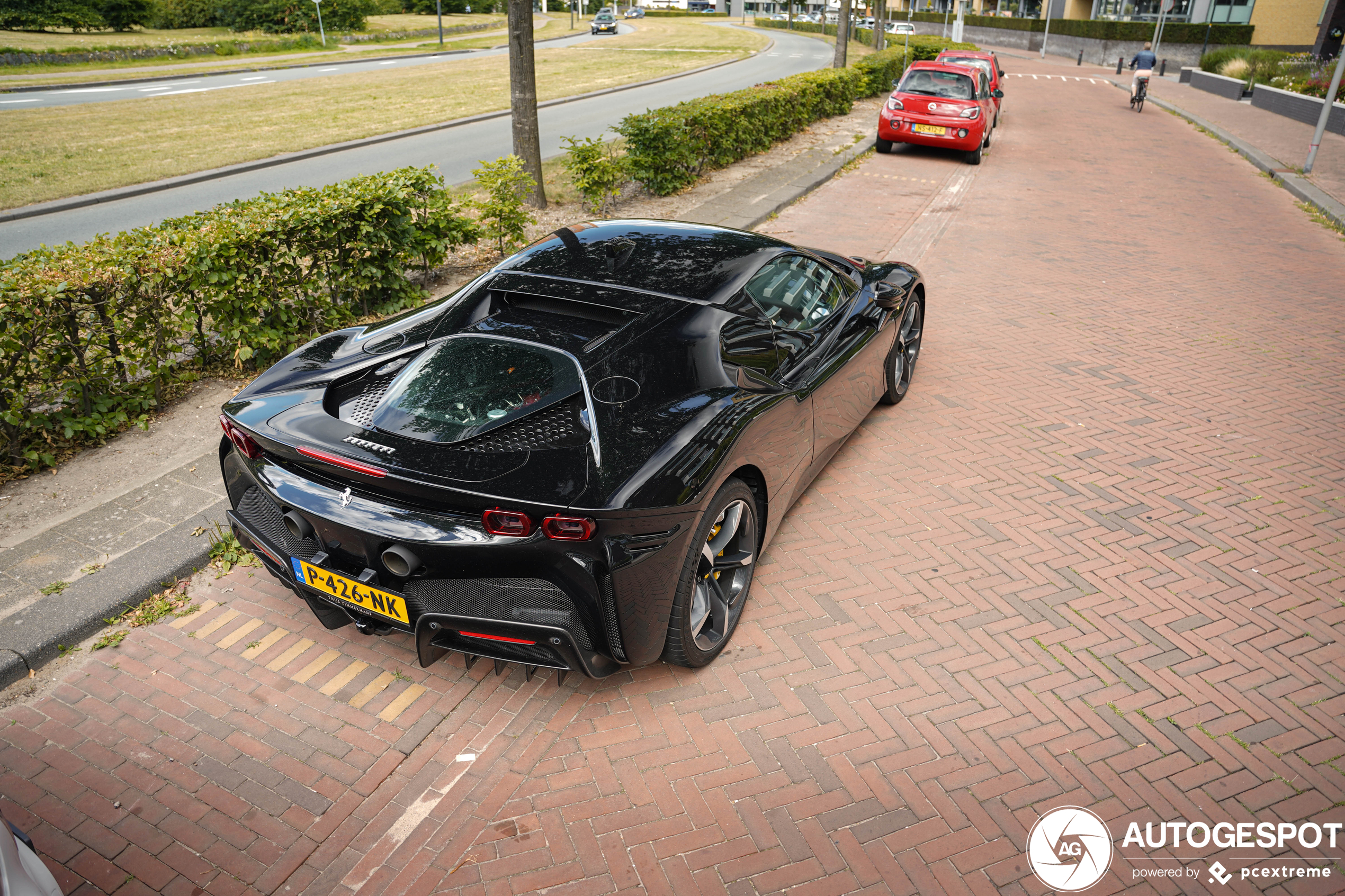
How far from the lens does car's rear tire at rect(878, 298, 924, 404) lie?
17.4ft

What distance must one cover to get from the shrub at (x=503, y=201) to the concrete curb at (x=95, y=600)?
15.5ft

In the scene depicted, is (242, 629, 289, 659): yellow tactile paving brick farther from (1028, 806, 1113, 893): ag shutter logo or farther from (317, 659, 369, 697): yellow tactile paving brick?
(1028, 806, 1113, 893): ag shutter logo

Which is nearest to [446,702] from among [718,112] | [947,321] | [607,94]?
[947,321]

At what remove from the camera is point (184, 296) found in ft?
17.4

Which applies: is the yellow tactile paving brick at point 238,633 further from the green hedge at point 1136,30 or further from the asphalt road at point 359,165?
the green hedge at point 1136,30

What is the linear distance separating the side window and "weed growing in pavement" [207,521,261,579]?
2.81 meters

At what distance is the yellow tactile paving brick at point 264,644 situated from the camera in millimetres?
3455

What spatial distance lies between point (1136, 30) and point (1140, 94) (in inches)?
1115

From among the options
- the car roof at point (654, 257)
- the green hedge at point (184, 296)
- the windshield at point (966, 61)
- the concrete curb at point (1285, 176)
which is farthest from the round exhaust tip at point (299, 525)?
the windshield at point (966, 61)

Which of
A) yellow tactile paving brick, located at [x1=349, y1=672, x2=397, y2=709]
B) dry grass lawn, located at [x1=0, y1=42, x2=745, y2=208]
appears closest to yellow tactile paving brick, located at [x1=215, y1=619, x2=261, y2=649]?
yellow tactile paving brick, located at [x1=349, y1=672, x2=397, y2=709]

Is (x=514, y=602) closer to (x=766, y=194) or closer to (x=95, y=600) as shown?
(x=95, y=600)

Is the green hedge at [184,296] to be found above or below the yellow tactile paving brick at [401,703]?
above

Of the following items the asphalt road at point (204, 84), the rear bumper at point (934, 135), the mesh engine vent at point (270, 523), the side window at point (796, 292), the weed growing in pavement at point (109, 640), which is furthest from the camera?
the asphalt road at point (204, 84)

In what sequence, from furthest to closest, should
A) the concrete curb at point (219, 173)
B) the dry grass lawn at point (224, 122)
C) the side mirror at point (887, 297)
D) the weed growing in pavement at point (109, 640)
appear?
the dry grass lawn at point (224, 122), the concrete curb at point (219, 173), the side mirror at point (887, 297), the weed growing in pavement at point (109, 640)
